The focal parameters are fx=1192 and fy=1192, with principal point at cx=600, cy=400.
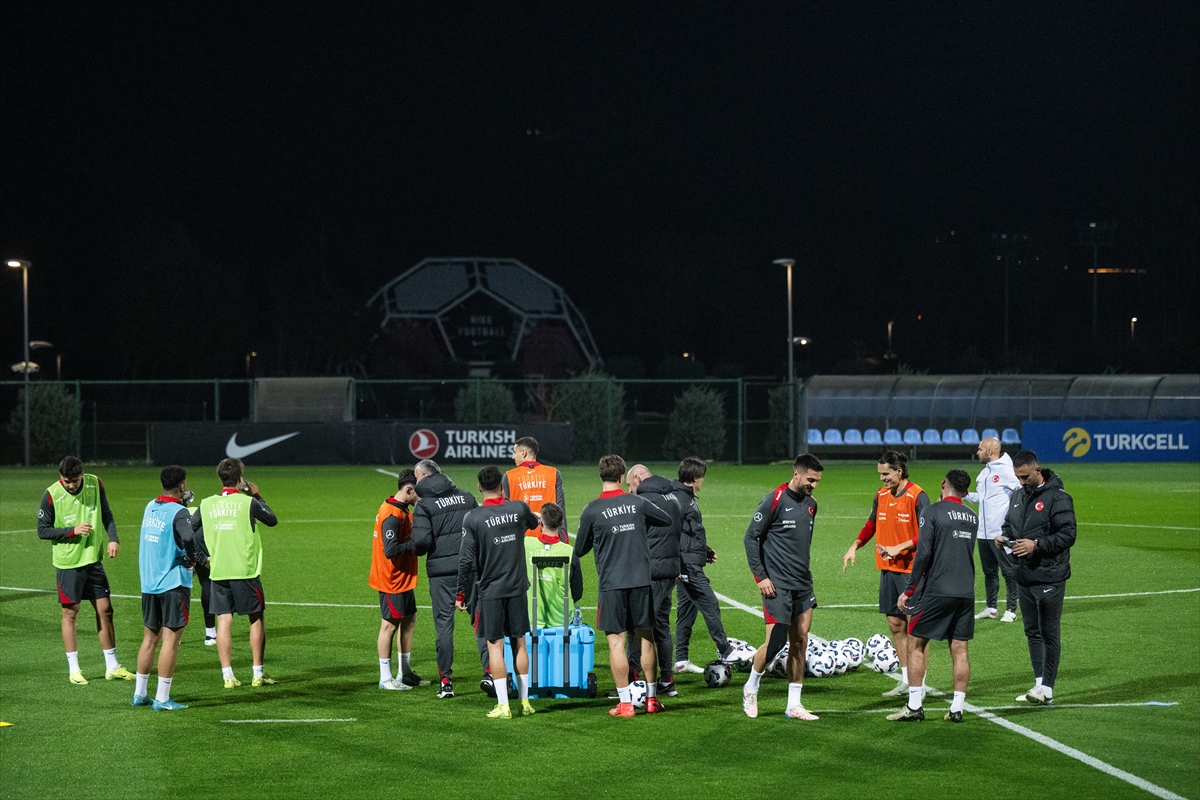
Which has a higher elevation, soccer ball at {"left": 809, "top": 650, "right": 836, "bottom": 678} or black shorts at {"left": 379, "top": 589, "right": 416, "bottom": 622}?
black shorts at {"left": 379, "top": 589, "right": 416, "bottom": 622}

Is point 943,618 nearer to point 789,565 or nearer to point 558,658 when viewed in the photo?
point 789,565

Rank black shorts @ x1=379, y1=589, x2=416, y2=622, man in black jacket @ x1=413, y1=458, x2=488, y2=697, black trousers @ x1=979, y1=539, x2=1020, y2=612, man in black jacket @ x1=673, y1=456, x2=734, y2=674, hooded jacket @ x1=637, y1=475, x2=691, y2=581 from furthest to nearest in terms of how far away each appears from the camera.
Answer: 1. black trousers @ x1=979, y1=539, x2=1020, y2=612
2. man in black jacket @ x1=673, y1=456, x2=734, y2=674
3. black shorts @ x1=379, y1=589, x2=416, y2=622
4. man in black jacket @ x1=413, y1=458, x2=488, y2=697
5. hooded jacket @ x1=637, y1=475, x2=691, y2=581

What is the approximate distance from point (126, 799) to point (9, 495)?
26.9m

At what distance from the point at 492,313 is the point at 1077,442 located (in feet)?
240

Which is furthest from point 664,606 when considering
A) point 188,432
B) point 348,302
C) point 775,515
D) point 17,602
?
point 348,302

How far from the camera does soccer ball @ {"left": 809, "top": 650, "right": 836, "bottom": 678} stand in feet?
35.9

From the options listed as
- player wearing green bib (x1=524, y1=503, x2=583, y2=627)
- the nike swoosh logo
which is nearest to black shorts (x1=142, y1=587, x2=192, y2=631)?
player wearing green bib (x1=524, y1=503, x2=583, y2=627)

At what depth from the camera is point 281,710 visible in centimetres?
980

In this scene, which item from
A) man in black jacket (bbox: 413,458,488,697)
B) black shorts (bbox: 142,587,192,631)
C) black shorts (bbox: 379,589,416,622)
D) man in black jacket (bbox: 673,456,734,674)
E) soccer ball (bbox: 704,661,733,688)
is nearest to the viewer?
black shorts (bbox: 142,587,192,631)

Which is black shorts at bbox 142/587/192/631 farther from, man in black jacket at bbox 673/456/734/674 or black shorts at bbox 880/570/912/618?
black shorts at bbox 880/570/912/618

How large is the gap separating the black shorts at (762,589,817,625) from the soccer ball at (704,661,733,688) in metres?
1.48

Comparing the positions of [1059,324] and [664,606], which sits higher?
[1059,324]

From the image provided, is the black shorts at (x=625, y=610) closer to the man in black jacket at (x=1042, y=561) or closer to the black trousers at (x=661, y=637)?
the black trousers at (x=661, y=637)

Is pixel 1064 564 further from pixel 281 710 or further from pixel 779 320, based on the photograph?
pixel 779 320
